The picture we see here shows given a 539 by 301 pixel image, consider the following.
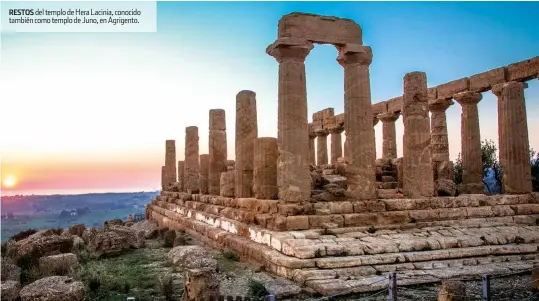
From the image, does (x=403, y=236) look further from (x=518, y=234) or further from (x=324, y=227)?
(x=518, y=234)

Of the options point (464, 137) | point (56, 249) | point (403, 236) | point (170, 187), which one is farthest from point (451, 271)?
point (170, 187)

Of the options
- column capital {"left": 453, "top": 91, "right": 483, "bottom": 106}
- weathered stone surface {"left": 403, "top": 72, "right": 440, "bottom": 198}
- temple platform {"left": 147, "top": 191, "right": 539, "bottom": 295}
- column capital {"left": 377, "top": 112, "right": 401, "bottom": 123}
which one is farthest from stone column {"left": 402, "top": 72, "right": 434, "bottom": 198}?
column capital {"left": 377, "top": 112, "right": 401, "bottom": 123}

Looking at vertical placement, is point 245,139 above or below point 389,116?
below

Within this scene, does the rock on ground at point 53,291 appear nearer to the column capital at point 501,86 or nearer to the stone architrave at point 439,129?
the column capital at point 501,86

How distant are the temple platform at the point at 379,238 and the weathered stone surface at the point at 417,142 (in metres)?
0.74

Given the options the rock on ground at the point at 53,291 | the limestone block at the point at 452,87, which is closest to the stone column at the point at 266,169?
the rock on ground at the point at 53,291

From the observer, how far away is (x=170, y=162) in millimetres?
30406

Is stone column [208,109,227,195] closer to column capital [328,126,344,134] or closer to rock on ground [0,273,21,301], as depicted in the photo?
column capital [328,126,344,134]

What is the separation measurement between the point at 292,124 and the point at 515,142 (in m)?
9.29

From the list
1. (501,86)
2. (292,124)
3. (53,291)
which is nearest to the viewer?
(53,291)

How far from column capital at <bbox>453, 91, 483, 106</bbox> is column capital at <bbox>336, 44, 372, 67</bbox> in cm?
749

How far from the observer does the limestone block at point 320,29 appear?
486 inches

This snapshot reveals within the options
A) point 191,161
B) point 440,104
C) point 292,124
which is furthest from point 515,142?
point 191,161

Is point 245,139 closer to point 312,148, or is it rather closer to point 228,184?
point 228,184
